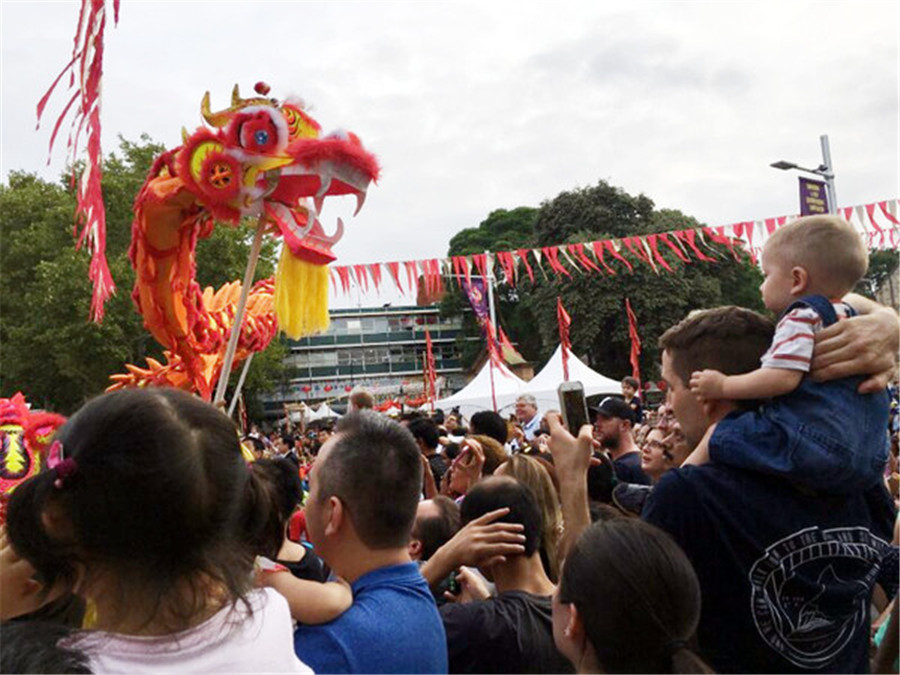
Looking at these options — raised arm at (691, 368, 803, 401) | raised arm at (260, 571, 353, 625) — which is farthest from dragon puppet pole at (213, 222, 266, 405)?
raised arm at (691, 368, 803, 401)

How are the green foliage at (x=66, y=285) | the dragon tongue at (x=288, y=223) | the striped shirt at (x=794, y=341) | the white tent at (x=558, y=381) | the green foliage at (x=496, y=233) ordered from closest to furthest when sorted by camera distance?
1. the striped shirt at (x=794, y=341)
2. the dragon tongue at (x=288, y=223)
3. the white tent at (x=558, y=381)
4. the green foliage at (x=66, y=285)
5. the green foliage at (x=496, y=233)

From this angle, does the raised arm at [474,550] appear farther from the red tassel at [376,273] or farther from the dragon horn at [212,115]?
the red tassel at [376,273]

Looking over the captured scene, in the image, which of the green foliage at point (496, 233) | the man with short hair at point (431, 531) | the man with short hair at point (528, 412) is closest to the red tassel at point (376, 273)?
the man with short hair at point (528, 412)

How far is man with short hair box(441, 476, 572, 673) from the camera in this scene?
208 centimetres

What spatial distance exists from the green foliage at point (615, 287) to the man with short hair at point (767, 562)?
27615 mm

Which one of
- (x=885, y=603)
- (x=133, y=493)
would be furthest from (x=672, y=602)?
(x=885, y=603)

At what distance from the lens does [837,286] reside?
2.08 metres

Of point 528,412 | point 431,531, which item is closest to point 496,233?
point 528,412

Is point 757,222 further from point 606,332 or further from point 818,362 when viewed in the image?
point 606,332

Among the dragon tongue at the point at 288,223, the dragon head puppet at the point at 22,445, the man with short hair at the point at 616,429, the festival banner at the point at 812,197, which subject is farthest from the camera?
the festival banner at the point at 812,197

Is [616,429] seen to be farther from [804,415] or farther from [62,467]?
[62,467]

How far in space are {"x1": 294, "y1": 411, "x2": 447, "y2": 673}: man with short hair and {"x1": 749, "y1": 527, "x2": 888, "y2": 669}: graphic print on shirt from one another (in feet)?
2.14

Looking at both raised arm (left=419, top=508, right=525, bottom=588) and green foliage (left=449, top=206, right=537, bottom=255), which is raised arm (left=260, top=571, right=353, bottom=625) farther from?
green foliage (left=449, top=206, right=537, bottom=255)

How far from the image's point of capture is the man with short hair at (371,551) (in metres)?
1.69
